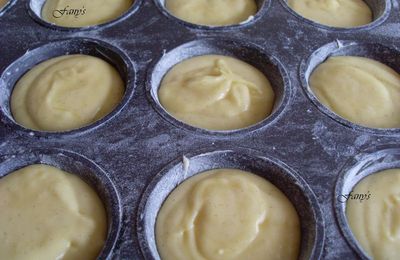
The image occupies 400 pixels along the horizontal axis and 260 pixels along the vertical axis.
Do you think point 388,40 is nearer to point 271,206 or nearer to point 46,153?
point 271,206

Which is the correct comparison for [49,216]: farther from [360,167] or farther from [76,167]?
[360,167]

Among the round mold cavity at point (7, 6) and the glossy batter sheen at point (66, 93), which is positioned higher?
the round mold cavity at point (7, 6)

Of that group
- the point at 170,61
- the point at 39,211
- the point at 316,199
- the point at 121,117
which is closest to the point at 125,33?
the point at 170,61

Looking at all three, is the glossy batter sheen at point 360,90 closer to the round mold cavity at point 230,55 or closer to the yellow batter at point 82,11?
the round mold cavity at point 230,55

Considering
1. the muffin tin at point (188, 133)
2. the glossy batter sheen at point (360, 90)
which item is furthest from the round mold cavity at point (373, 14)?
the glossy batter sheen at point (360, 90)

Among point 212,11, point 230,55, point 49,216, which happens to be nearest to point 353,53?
point 230,55
